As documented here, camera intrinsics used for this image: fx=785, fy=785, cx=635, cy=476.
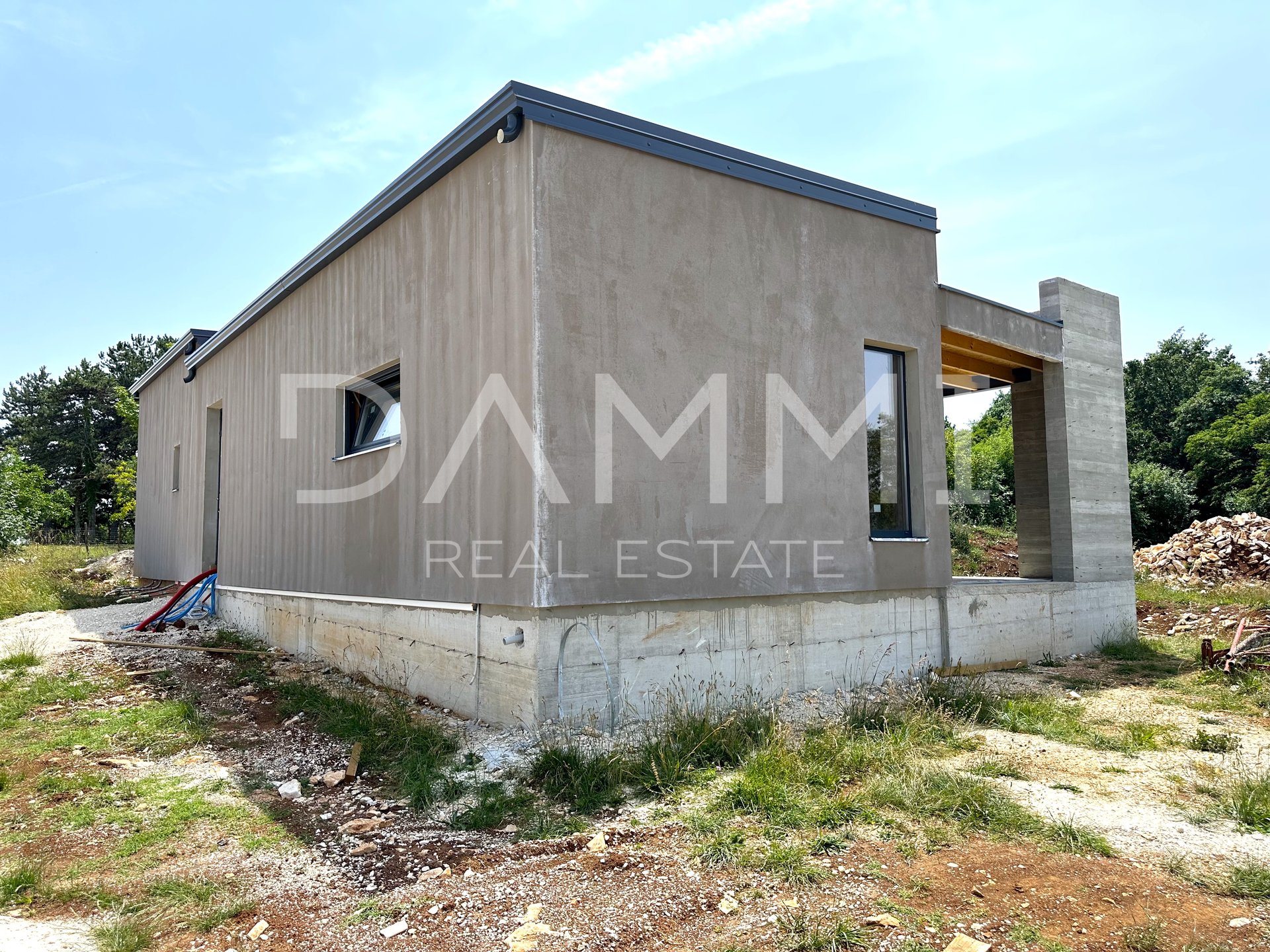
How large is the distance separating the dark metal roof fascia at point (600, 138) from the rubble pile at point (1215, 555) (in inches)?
518

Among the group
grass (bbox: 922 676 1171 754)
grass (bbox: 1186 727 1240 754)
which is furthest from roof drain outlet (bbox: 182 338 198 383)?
grass (bbox: 1186 727 1240 754)

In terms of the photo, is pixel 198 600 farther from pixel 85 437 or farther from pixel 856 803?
pixel 85 437

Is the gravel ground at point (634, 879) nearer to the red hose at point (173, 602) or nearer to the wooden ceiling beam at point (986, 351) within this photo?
the wooden ceiling beam at point (986, 351)

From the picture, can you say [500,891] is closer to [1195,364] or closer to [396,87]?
[396,87]

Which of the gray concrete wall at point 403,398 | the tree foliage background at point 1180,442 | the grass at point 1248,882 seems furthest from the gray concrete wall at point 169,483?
the tree foliage background at point 1180,442

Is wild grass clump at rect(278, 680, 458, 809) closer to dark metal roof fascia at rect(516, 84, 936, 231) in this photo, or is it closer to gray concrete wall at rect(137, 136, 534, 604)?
gray concrete wall at rect(137, 136, 534, 604)

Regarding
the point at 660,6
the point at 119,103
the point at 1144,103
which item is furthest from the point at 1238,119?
the point at 119,103

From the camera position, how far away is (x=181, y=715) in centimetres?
677

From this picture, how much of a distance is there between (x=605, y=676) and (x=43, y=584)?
14273 mm

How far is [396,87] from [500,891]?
658 centimetres

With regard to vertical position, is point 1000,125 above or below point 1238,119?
below

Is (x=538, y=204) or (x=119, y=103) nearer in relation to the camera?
(x=538, y=204)

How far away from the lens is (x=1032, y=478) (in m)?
11.4

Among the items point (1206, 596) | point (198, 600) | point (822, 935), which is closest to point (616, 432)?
point (822, 935)
